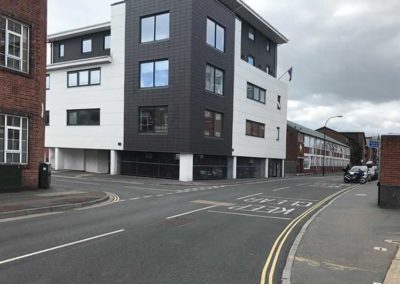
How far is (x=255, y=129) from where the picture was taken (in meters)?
44.5

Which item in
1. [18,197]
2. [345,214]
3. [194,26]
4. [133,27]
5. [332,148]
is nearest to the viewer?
[345,214]

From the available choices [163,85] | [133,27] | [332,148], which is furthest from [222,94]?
[332,148]

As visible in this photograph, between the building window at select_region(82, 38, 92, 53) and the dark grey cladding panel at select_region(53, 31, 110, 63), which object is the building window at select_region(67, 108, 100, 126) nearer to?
the dark grey cladding panel at select_region(53, 31, 110, 63)

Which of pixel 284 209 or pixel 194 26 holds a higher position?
pixel 194 26

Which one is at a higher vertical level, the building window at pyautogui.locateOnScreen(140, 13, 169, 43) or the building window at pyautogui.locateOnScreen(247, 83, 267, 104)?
the building window at pyautogui.locateOnScreen(140, 13, 169, 43)

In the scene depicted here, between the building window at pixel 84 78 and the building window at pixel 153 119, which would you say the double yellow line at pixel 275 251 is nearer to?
the building window at pixel 153 119

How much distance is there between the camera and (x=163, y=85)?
33812mm

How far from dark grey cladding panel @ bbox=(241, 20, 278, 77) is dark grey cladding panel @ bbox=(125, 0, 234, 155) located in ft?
23.0

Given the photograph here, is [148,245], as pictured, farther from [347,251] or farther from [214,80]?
[214,80]

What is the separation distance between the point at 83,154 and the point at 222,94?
14088 millimetres

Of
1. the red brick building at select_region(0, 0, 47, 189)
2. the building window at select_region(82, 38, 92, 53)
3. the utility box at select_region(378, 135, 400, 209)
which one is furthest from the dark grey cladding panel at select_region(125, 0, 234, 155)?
the utility box at select_region(378, 135, 400, 209)

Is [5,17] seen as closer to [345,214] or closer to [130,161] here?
[345,214]

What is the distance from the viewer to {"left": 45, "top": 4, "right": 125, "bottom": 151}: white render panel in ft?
119

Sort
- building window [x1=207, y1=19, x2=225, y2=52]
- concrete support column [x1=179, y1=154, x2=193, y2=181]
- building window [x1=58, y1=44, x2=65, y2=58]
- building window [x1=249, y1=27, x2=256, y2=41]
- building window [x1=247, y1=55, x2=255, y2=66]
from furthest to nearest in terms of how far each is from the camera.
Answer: building window [x1=249, y1=27, x2=256, y2=41] < building window [x1=247, y1=55, x2=255, y2=66] < building window [x1=58, y1=44, x2=65, y2=58] < building window [x1=207, y1=19, x2=225, y2=52] < concrete support column [x1=179, y1=154, x2=193, y2=181]
